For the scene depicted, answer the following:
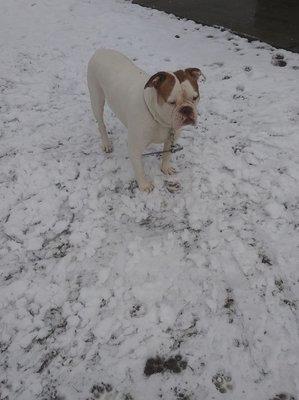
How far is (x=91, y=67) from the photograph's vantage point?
382 centimetres

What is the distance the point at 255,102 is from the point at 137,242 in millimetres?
2598

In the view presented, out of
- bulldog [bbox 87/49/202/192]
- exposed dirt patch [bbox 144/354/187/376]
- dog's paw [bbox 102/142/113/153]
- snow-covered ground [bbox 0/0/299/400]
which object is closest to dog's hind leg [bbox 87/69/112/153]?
bulldog [bbox 87/49/202/192]

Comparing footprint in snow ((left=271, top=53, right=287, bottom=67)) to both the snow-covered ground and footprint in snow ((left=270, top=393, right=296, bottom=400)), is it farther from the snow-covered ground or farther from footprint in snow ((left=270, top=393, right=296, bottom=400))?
footprint in snow ((left=270, top=393, right=296, bottom=400))

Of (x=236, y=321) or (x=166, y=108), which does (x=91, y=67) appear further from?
(x=236, y=321)

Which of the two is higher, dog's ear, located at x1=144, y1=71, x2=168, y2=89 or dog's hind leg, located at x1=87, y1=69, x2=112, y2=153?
dog's ear, located at x1=144, y1=71, x2=168, y2=89

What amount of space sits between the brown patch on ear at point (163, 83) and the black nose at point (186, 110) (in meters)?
0.16

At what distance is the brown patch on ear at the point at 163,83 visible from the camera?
9.32 ft

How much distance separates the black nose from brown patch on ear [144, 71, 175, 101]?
157 mm

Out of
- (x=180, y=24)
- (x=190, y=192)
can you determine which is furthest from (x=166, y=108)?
(x=180, y=24)

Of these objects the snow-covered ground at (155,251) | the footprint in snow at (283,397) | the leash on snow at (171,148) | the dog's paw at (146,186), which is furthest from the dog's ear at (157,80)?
the footprint in snow at (283,397)

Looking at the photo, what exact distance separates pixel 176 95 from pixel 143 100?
41 cm

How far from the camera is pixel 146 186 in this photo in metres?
3.76

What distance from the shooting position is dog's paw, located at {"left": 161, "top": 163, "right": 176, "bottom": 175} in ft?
12.8

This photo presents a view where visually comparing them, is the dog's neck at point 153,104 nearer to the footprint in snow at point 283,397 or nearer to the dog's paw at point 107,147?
the dog's paw at point 107,147
